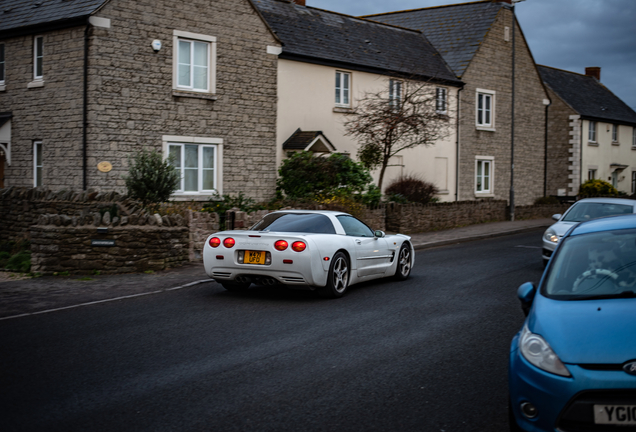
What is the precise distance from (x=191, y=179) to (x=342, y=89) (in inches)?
309

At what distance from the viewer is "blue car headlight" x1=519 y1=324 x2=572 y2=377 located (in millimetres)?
3996

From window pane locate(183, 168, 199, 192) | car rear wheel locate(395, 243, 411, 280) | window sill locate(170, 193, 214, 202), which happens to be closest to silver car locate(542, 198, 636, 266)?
car rear wheel locate(395, 243, 411, 280)

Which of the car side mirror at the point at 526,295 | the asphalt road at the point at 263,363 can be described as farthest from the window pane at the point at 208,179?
the car side mirror at the point at 526,295

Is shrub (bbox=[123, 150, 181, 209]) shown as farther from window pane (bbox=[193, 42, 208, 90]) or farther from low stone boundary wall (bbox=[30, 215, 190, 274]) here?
window pane (bbox=[193, 42, 208, 90])

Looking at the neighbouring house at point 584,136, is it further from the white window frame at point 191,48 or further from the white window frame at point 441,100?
the white window frame at point 191,48

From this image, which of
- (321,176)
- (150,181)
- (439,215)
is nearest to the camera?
(150,181)

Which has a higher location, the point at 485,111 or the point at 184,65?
the point at 485,111

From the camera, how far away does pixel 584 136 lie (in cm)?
4025

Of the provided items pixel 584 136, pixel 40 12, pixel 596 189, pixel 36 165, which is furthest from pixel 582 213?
pixel 584 136

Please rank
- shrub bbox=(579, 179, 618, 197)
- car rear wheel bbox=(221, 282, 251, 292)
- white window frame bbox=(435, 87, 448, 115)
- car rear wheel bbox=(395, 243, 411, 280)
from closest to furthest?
car rear wheel bbox=(221, 282, 251, 292), car rear wheel bbox=(395, 243, 411, 280), white window frame bbox=(435, 87, 448, 115), shrub bbox=(579, 179, 618, 197)

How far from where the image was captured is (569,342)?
4105 millimetres

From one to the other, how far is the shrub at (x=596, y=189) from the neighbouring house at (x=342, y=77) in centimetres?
1243

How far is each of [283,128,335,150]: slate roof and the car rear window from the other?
11714mm

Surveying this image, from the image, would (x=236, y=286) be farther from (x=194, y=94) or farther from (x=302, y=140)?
(x=302, y=140)
